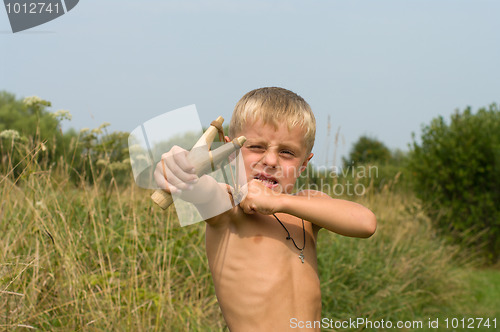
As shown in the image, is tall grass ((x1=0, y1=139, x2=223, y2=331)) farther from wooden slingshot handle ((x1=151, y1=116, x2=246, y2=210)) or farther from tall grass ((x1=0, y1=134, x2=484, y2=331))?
wooden slingshot handle ((x1=151, y1=116, x2=246, y2=210))

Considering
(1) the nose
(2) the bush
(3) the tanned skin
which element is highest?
(1) the nose

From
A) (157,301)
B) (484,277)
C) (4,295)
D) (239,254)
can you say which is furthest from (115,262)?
(484,277)

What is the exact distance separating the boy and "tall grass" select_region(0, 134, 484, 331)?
1.12 meters

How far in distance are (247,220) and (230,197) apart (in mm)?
165

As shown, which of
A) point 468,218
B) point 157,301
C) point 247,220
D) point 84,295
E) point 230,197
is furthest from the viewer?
point 468,218

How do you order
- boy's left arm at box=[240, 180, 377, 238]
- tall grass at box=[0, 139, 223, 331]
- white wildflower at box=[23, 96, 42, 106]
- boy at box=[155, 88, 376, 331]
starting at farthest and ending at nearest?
white wildflower at box=[23, 96, 42, 106]
tall grass at box=[0, 139, 223, 331]
boy at box=[155, 88, 376, 331]
boy's left arm at box=[240, 180, 377, 238]

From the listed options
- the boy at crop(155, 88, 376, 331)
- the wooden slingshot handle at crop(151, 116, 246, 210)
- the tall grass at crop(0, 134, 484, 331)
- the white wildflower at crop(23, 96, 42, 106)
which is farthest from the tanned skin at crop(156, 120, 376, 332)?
the white wildflower at crop(23, 96, 42, 106)

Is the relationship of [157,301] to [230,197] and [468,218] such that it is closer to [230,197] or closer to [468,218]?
[230,197]

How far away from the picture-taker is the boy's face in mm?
1896

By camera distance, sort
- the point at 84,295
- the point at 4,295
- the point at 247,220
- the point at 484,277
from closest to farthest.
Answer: the point at 247,220
the point at 4,295
the point at 84,295
the point at 484,277

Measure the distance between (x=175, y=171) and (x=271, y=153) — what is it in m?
0.56

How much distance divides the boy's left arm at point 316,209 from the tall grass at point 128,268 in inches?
52.6

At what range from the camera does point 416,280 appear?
5.86 m

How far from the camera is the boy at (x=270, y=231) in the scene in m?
1.87
